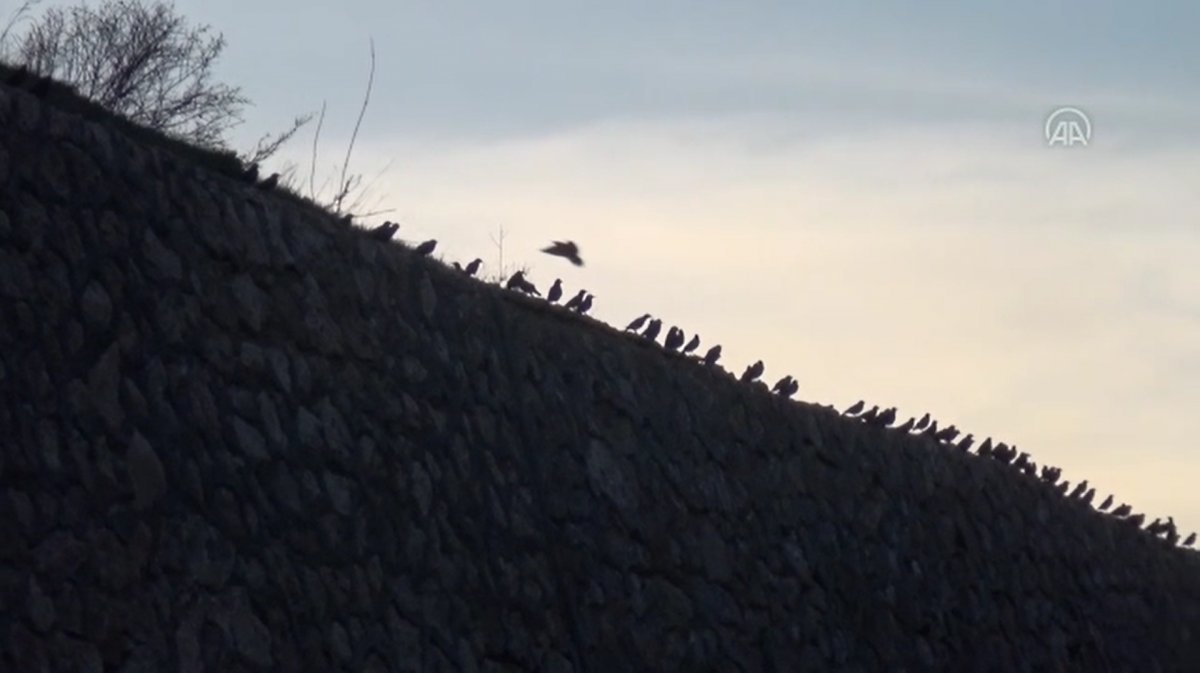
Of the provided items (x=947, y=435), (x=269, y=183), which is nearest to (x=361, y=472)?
(x=269, y=183)

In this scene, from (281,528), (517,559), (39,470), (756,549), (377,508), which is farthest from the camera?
(756,549)

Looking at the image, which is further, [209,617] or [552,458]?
[552,458]

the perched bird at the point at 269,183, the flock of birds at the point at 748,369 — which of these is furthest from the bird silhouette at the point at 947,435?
the perched bird at the point at 269,183

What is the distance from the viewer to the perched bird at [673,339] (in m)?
13.7

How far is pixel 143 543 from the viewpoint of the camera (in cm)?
792

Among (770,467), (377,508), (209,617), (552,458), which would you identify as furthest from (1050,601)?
(209,617)

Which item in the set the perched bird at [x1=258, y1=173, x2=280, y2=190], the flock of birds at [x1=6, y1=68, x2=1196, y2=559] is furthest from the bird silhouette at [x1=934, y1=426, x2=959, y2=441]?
the perched bird at [x1=258, y1=173, x2=280, y2=190]

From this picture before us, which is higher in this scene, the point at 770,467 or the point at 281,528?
the point at 770,467

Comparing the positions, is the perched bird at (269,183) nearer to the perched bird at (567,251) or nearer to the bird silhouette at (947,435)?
the perched bird at (567,251)

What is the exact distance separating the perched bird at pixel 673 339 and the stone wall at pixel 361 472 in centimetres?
29

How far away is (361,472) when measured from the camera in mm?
9617

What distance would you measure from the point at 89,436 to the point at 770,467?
Answer: 721 centimetres

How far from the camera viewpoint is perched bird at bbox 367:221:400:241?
35.4 feet

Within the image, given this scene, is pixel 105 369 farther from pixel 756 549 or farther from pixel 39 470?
pixel 756 549
